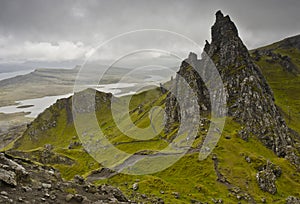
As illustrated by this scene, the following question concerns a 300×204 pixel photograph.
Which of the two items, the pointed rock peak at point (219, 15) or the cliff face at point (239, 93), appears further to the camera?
the pointed rock peak at point (219, 15)

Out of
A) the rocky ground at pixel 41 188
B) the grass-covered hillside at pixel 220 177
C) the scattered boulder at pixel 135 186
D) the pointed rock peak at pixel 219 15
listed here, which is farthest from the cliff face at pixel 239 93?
the rocky ground at pixel 41 188

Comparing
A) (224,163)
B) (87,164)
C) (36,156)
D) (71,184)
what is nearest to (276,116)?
(224,163)

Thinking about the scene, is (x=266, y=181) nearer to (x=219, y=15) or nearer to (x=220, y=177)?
(x=220, y=177)

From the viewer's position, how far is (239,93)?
151 metres

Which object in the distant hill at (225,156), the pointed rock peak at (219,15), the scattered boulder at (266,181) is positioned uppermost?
the pointed rock peak at (219,15)

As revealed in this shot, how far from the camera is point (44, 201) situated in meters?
30.8

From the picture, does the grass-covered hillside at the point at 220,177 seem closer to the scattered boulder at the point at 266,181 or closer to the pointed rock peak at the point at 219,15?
the scattered boulder at the point at 266,181

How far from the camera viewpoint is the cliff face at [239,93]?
135 metres

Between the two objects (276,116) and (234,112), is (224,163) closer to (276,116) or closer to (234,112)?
(234,112)

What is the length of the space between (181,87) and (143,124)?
41.1 metres

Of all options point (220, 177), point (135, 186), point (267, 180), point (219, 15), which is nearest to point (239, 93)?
point (267, 180)

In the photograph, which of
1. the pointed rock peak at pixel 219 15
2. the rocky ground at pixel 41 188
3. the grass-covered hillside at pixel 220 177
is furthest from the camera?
the pointed rock peak at pixel 219 15

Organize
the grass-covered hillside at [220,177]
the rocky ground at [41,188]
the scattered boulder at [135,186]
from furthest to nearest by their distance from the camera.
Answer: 1. the grass-covered hillside at [220,177]
2. the scattered boulder at [135,186]
3. the rocky ground at [41,188]

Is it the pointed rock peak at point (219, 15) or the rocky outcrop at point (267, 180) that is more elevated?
the pointed rock peak at point (219, 15)
